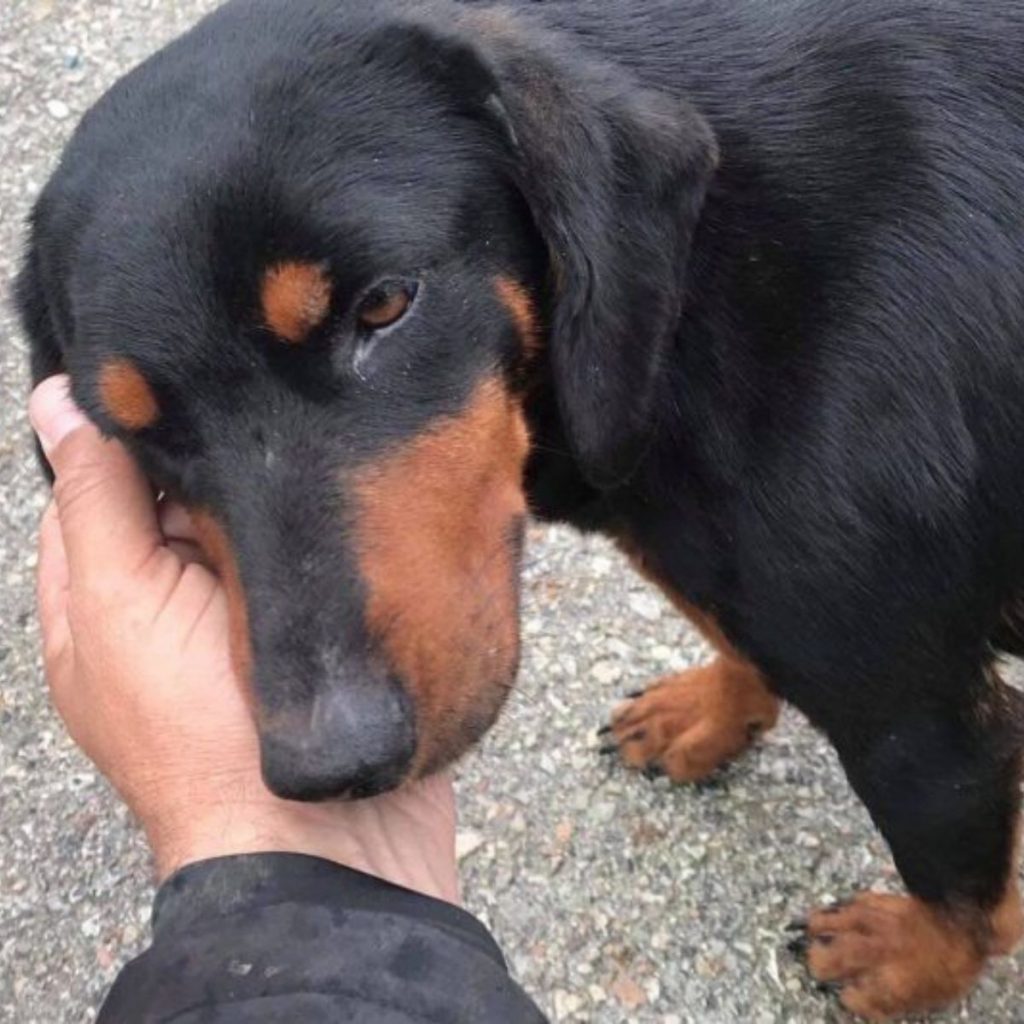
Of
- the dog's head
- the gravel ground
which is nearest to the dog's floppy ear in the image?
the dog's head

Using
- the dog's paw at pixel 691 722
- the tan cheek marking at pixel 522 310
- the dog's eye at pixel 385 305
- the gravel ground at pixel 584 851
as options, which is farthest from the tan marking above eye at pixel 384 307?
the gravel ground at pixel 584 851

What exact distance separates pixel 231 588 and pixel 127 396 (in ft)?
0.91

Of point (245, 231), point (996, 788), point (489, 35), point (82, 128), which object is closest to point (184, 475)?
point (245, 231)

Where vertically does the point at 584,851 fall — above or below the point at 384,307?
below

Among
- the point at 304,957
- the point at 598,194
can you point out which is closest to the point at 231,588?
the point at 304,957

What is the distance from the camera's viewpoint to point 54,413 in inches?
84.3

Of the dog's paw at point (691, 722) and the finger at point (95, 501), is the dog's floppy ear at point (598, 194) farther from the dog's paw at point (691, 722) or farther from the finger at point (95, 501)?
the dog's paw at point (691, 722)

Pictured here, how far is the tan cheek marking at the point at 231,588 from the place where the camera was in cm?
177

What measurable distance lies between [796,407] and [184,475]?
0.84m

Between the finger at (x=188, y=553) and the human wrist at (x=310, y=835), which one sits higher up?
the finger at (x=188, y=553)

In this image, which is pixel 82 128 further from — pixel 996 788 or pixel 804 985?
pixel 804 985

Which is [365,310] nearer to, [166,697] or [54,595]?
[166,697]

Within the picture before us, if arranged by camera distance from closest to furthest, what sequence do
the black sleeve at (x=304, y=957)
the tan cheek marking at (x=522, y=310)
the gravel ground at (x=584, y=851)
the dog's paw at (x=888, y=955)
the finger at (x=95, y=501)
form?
the black sleeve at (x=304, y=957), the tan cheek marking at (x=522, y=310), the finger at (x=95, y=501), the dog's paw at (x=888, y=955), the gravel ground at (x=584, y=851)

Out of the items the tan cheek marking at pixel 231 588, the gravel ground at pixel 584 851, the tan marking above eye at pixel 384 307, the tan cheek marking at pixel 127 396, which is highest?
the tan marking above eye at pixel 384 307
